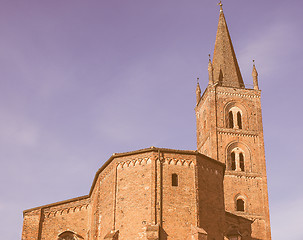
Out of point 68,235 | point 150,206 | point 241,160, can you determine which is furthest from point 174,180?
point 241,160

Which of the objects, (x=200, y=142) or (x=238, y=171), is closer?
(x=238, y=171)

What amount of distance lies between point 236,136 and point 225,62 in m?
Result: 9.55

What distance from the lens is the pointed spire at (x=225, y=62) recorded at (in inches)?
1916

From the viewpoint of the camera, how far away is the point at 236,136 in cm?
4500

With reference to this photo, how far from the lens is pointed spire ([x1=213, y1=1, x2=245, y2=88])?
160 feet

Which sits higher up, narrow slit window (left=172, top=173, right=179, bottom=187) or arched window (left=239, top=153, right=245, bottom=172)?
arched window (left=239, top=153, right=245, bottom=172)

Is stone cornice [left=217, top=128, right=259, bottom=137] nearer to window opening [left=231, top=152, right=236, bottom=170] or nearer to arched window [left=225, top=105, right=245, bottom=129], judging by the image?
arched window [left=225, top=105, right=245, bottom=129]

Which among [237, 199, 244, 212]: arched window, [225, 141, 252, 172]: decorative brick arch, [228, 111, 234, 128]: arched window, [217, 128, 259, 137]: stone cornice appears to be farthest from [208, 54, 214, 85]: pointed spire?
[237, 199, 244, 212]: arched window

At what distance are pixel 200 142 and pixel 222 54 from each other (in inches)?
416

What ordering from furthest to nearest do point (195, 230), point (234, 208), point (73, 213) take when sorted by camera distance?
1. point (234, 208)
2. point (73, 213)
3. point (195, 230)

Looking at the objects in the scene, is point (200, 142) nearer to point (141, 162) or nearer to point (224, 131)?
point (224, 131)

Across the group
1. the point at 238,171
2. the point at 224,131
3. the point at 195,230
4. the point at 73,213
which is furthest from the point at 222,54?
the point at 195,230

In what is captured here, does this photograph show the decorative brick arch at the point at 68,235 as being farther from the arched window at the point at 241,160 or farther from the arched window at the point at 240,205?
the arched window at the point at 241,160

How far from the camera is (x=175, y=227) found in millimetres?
20281
